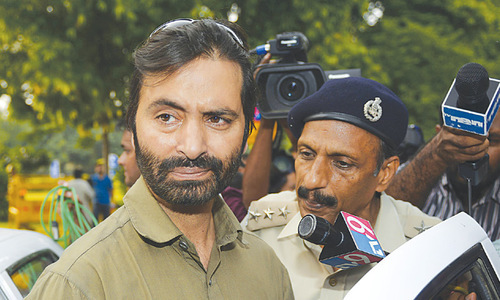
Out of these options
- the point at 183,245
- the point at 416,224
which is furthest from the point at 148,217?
the point at 416,224

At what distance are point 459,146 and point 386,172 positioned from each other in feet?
1.02

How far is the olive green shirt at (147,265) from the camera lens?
130 centimetres

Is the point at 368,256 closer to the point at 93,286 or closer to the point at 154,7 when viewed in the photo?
the point at 93,286

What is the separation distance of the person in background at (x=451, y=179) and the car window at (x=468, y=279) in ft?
2.51

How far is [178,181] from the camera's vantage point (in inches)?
59.1

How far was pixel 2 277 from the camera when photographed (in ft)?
7.15

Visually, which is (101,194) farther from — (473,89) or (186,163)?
(186,163)

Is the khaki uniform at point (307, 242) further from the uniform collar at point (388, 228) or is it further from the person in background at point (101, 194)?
the person in background at point (101, 194)

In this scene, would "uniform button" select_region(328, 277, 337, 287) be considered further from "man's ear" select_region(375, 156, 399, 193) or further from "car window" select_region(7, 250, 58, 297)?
"car window" select_region(7, 250, 58, 297)

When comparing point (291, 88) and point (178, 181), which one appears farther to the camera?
point (291, 88)

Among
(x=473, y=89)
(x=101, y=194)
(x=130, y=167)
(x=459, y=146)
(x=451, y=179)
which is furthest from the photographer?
(x=101, y=194)

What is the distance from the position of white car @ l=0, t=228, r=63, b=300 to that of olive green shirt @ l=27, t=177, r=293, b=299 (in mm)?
924

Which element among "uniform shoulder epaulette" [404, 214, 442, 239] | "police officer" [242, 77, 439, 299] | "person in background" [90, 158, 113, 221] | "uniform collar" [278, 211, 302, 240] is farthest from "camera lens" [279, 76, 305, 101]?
"person in background" [90, 158, 113, 221]

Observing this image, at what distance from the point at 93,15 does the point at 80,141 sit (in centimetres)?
738
